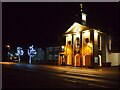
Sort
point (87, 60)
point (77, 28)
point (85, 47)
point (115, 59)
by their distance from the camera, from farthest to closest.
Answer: point (115, 59), point (77, 28), point (85, 47), point (87, 60)

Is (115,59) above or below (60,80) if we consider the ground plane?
above

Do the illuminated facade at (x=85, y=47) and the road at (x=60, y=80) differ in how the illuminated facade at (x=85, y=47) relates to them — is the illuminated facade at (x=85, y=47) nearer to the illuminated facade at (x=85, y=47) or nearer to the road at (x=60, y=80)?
the illuminated facade at (x=85, y=47)

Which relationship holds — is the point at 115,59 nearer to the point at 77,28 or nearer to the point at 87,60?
the point at 87,60

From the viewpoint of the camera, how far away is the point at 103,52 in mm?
37062

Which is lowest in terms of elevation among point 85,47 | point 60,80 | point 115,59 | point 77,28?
point 60,80

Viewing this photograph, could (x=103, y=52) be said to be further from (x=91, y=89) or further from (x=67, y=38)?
(x=91, y=89)

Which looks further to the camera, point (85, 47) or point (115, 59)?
point (115, 59)

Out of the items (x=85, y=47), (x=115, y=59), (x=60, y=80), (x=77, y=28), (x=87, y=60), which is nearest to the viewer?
(x=60, y=80)

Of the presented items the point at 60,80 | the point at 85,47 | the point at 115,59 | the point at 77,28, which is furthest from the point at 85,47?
the point at 60,80

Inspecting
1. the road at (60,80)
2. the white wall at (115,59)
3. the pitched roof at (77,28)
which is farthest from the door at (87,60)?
the road at (60,80)

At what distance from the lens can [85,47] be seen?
35688mm

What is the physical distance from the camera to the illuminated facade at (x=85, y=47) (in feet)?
113

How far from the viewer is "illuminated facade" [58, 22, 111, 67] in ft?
113

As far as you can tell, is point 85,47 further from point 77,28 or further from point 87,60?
point 77,28
